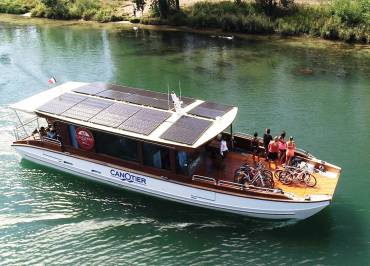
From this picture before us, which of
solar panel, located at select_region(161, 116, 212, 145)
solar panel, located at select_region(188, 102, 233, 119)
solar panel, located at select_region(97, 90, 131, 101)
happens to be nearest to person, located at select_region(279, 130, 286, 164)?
solar panel, located at select_region(188, 102, 233, 119)

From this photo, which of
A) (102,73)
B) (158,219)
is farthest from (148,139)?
(102,73)

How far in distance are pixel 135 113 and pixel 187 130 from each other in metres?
2.68

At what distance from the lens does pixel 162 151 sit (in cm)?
1756

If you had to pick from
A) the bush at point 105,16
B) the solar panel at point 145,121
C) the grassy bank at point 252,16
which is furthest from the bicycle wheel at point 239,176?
the bush at point 105,16

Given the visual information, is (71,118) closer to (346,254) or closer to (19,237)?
(19,237)

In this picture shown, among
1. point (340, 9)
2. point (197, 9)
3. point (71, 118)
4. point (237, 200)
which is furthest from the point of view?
point (197, 9)

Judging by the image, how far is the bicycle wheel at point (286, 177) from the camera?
1747 cm

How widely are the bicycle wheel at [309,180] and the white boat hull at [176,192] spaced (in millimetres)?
1097

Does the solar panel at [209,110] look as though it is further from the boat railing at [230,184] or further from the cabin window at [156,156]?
the boat railing at [230,184]

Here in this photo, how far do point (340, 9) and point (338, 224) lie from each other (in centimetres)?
2920

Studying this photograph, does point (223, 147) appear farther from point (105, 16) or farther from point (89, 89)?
point (105, 16)

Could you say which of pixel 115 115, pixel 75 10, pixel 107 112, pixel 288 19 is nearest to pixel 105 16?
pixel 75 10

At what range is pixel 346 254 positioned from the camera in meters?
15.9

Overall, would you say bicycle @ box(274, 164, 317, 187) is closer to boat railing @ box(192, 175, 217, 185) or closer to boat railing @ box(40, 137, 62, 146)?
boat railing @ box(192, 175, 217, 185)
